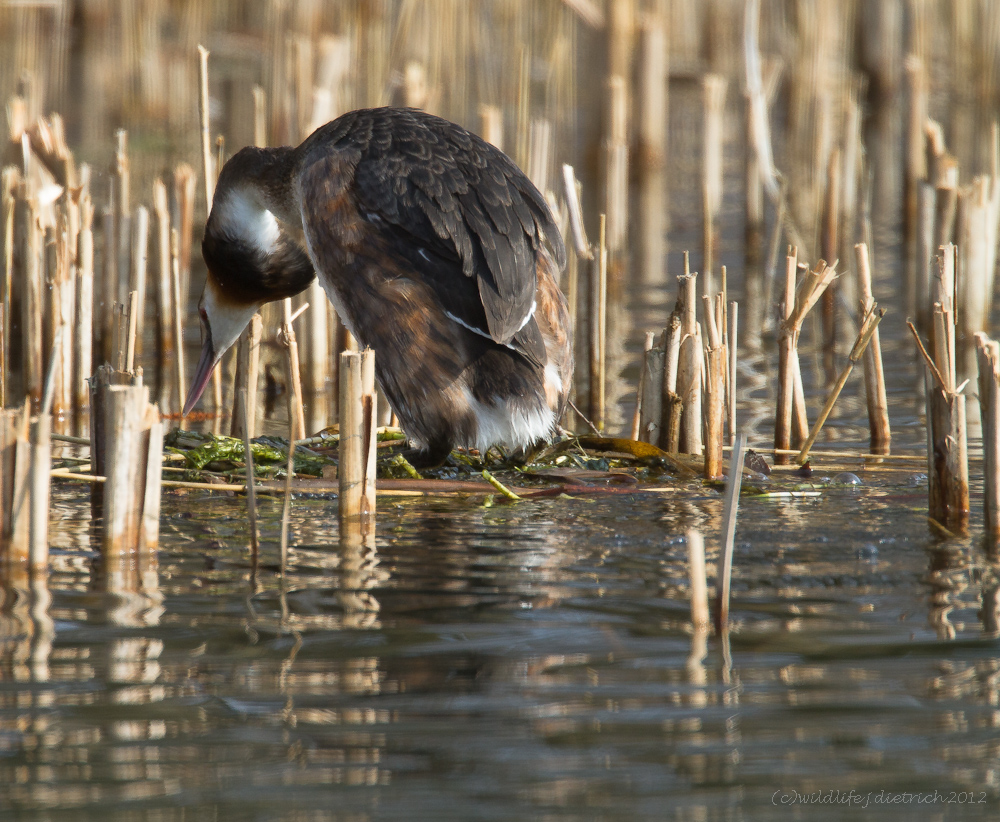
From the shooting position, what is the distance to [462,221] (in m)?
3.79

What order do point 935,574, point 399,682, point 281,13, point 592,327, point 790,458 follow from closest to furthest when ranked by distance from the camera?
point 399,682, point 935,574, point 790,458, point 592,327, point 281,13

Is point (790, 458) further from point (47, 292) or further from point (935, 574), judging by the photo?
point (47, 292)

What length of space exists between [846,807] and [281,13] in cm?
835

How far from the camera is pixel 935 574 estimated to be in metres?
2.95

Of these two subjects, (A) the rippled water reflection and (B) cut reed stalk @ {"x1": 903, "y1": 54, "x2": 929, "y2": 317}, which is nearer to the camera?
(A) the rippled water reflection

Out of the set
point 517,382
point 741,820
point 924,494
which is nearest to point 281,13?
point 517,382

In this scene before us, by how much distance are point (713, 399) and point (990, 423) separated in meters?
0.91

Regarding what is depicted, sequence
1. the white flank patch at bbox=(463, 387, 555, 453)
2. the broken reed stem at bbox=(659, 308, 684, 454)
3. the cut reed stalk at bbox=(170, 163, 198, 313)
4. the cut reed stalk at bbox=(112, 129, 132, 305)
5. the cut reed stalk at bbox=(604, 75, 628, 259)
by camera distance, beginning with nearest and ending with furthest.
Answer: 1. the white flank patch at bbox=(463, 387, 555, 453)
2. the broken reed stem at bbox=(659, 308, 684, 454)
3. the cut reed stalk at bbox=(112, 129, 132, 305)
4. the cut reed stalk at bbox=(170, 163, 198, 313)
5. the cut reed stalk at bbox=(604, 75, 628, 259)

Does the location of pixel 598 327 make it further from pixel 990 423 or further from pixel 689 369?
pixel 990 423

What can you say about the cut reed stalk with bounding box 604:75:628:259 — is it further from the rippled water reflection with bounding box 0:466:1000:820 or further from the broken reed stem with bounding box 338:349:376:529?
the rippled water reflection with bounding box 0:466:1000:820

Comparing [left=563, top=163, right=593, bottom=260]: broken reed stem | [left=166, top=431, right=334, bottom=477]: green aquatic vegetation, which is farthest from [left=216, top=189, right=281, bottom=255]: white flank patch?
[left=563, top=163, right=593, bottom=260]: broken reed stem

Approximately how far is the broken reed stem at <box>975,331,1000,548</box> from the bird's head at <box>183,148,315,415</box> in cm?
237

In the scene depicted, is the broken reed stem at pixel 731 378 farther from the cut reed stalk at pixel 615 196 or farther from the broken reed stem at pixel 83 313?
the cut reed stalk at pixel 615 196

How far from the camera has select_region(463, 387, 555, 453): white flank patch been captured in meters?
3.82
